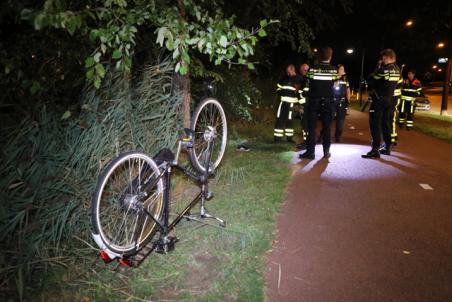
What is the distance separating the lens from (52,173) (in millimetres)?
3822

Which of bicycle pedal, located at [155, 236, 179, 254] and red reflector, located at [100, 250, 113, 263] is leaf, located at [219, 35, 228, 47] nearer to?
bicycle pedal, located at [155, 236, 179, 254]

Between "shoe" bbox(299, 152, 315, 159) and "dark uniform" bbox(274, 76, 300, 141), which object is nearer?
"shoe" bbox(299, 152, 315, 159)

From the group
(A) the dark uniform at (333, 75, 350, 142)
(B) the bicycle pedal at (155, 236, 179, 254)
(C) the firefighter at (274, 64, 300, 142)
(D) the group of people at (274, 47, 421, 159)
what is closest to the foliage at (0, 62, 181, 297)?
(B) the bicycle pedal at (155, 236, 179, 254)

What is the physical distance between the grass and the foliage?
11.4 inches

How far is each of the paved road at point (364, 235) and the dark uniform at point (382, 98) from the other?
924mm

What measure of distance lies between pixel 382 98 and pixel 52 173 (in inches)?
267

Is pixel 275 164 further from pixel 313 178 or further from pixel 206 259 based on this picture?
pixel 206 259

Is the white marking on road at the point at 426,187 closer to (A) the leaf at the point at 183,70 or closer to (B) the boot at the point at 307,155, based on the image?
(B) the boot at the point at 307,155

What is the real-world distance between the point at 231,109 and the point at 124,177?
28.0 feet

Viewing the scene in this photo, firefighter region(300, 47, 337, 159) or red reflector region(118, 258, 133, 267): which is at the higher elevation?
firefighter region(300, 47, 337, 159)

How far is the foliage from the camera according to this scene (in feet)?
11.6

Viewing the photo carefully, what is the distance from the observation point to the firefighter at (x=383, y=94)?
838cm

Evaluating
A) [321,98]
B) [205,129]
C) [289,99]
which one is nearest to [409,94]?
[289,99]

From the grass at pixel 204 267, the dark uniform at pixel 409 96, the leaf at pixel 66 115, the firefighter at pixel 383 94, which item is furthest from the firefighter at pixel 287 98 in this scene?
the leaf at pixel 66 115
